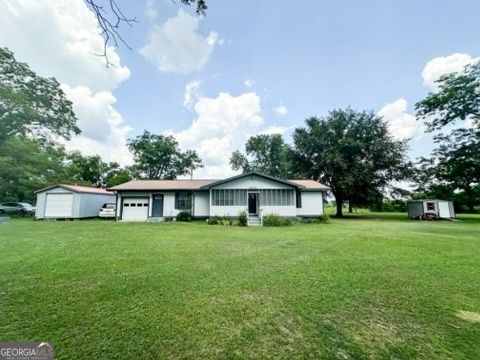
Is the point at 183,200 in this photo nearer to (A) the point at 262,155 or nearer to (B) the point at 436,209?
(B) the point at 436,209

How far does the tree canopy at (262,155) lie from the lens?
149 feet

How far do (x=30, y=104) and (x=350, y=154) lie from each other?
3285 cm

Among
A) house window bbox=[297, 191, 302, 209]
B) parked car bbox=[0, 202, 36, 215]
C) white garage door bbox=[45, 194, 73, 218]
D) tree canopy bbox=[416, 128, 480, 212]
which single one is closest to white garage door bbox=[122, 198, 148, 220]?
white garage door bbox=[45, 194, 73, 218]

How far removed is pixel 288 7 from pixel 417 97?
16064mm

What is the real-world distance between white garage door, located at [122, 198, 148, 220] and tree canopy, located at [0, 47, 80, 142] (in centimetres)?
1305

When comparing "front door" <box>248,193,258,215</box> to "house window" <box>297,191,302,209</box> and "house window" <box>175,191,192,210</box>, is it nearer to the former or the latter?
"house window" <box>297,191,302,209</box>

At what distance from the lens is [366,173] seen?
23578 millimetres

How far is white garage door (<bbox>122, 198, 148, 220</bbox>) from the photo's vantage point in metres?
18.4

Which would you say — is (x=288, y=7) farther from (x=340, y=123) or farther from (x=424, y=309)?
(x=340, y=123)

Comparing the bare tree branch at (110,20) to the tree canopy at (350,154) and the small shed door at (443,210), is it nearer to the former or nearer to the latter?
the tree canopy at (350,154)

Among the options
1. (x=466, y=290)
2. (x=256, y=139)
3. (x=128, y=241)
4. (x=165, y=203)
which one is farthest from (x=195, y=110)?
(x=256, y=139)

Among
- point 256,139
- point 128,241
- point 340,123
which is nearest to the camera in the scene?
point 128,241

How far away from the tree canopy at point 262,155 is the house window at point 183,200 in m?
27.2

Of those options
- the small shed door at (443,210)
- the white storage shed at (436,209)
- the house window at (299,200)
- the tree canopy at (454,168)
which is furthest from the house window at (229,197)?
the small shed door at (443,210)
